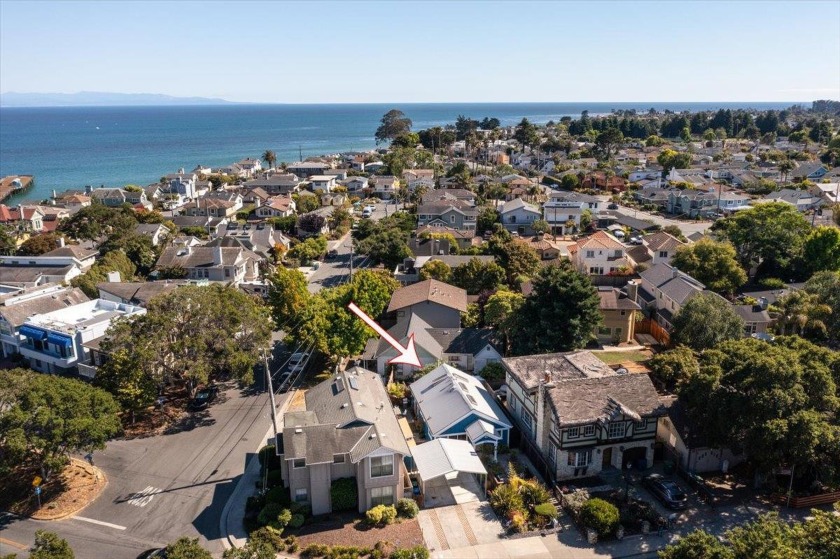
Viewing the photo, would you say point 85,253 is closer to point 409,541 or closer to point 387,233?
point 387,233

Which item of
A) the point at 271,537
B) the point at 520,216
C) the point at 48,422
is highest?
the point at 520,216

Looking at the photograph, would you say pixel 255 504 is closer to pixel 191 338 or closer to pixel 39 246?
pixel 191 338

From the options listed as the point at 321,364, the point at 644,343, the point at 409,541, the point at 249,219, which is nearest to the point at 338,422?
the point at 409,541

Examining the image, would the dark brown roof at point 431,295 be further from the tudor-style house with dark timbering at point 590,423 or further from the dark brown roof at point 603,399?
the dark brown roof at point 603,399

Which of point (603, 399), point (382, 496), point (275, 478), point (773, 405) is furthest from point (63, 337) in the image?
point (773, 405)

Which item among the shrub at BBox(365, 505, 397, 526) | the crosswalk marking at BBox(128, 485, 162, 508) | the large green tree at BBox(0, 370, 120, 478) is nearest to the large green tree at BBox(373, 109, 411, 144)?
the large green tree at BBox(0, 370, 120, 478)

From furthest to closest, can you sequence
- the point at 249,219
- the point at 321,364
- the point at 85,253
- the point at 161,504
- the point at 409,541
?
the point at 249,219 → the point at 85,253 → the point at 321,364 → the point at 161,504 → the point at 409,541

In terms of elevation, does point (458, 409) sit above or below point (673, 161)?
below
